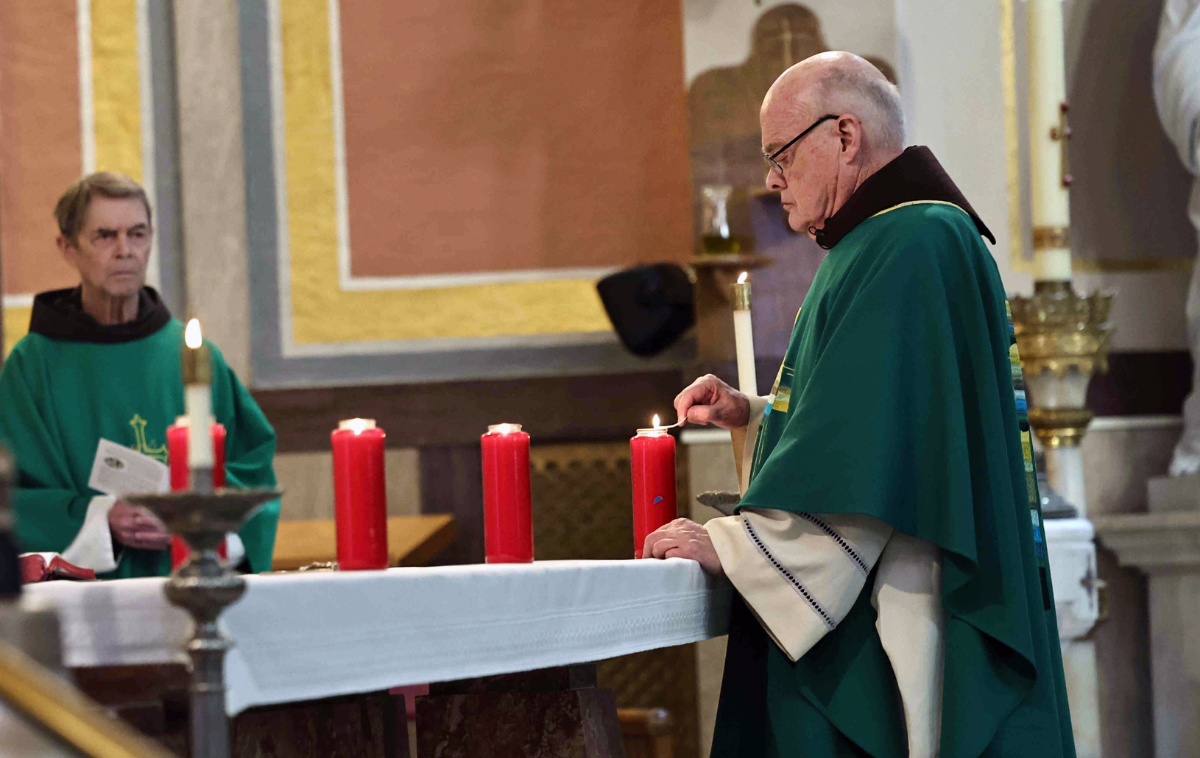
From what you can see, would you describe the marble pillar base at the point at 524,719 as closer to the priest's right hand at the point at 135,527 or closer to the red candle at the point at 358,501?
the red candle at the point at 358,501

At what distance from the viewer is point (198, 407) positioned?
1315 mm

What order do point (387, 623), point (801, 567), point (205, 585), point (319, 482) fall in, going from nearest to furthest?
point (205, 585), point (387, 623), point (801, 567), point (319, 482)

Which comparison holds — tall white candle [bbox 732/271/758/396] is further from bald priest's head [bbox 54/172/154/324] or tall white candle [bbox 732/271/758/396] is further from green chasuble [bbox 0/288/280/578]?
bald priest's head [bbox 54/172/154/324]

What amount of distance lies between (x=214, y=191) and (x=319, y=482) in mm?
1178

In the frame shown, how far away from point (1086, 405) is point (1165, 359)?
348 mm

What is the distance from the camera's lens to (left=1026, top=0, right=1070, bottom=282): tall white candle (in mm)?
4031

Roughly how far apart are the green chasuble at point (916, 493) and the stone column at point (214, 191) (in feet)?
10.7

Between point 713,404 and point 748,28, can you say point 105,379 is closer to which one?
point 713,404

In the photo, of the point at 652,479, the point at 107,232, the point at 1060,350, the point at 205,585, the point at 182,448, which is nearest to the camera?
the point at 205,585

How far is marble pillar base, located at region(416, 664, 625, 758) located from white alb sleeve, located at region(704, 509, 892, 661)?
0.31 meters

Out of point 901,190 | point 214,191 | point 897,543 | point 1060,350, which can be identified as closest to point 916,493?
point 897,543

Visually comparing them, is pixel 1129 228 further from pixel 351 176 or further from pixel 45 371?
pixel 45 371

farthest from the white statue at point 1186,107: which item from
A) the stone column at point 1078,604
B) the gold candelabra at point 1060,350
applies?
the stone column at point 1078,604

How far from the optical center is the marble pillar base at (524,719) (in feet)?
6.95
